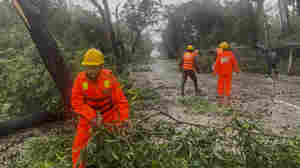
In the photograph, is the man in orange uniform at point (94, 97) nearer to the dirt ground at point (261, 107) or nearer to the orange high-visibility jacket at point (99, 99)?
the orange high-visibility jacket at point (99, 99)

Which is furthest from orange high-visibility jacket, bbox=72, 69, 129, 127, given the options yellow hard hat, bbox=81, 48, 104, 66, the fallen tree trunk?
the fallen tree trunk

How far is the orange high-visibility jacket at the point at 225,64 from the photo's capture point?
7.48 m

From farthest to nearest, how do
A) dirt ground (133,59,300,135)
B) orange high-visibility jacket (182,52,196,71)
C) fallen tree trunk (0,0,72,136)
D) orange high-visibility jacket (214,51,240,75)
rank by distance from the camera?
orange high-visibility jacket (182,52,196,71)
orange high-visibility jacket (214,51,240,75)
dirt ground (133,59,300,135)
fallen tree trunk (0,0,72,136)

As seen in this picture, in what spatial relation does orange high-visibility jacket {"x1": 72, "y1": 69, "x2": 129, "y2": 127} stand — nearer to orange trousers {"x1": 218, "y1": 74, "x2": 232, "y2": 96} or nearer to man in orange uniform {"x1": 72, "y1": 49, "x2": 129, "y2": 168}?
man in orange uniform {"x1": 72, "y1": 49, "x2": 129, "y2": 168}

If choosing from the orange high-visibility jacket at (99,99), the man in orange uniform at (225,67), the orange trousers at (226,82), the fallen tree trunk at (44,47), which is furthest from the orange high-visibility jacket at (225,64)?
the orange high-visibility jacket at (99,99)

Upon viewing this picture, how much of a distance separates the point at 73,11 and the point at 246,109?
13.2 m

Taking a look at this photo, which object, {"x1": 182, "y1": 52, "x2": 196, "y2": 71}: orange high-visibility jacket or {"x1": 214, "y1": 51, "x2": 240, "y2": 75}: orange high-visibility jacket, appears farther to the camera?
{"x1": 182, "y1": 52, "x2": 196, "y2": 71}: orange high-visibility jacket

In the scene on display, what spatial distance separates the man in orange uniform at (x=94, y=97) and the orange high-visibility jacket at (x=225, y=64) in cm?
483

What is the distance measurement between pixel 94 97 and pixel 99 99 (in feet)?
0.26

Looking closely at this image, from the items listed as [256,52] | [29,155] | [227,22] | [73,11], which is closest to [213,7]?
[227,22]

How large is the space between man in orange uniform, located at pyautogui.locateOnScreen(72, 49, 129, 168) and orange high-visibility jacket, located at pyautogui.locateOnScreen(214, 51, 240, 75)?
4.83 m

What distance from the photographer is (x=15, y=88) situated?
6.53 m

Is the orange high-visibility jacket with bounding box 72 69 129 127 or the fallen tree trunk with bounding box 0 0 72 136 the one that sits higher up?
the fallen tree trunk with bounding box 0 0 72 136

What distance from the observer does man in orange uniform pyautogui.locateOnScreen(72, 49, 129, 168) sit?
10.3 ft
